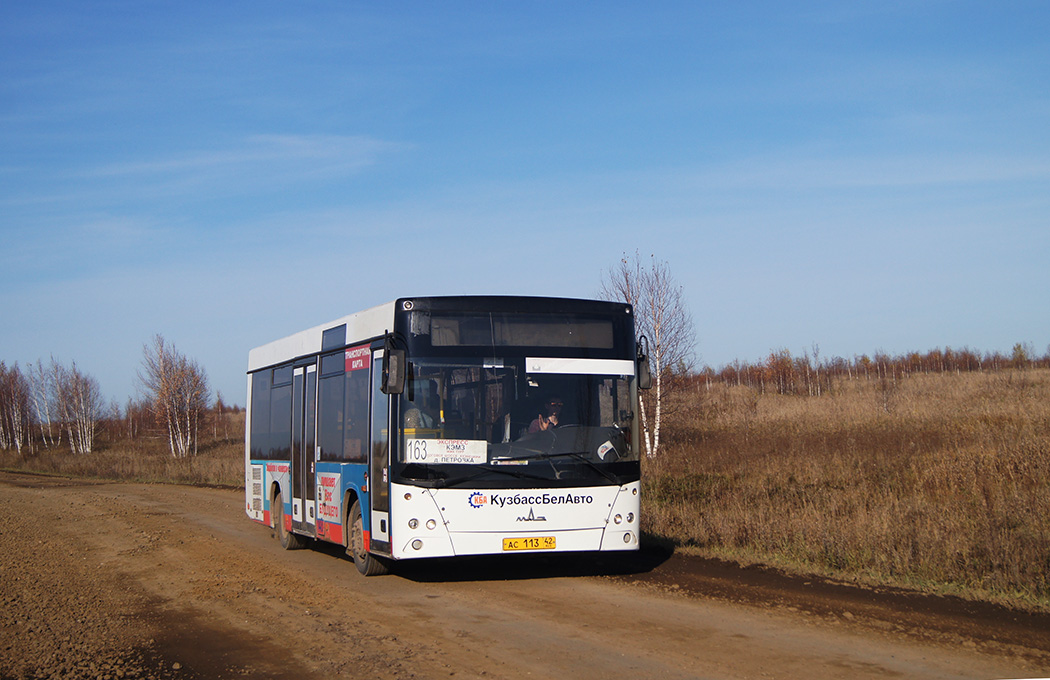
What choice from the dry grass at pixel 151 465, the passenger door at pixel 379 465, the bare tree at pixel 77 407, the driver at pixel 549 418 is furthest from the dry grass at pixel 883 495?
the bare tree at pixel 77 407

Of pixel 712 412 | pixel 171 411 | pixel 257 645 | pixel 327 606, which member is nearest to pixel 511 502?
pixel 327 606

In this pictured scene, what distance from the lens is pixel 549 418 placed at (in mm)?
10617

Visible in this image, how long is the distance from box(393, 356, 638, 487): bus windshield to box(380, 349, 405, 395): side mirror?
0.75ft

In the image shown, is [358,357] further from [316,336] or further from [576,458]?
[576,458]

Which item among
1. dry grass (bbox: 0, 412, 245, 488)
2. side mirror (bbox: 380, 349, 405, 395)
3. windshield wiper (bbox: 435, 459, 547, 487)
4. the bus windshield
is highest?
side mirror (bbox: 380, 349, 405, 395)

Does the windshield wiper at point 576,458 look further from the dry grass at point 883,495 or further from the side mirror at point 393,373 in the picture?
the dry grass at point 883,495

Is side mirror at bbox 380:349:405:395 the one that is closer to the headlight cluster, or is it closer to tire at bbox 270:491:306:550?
the headlight cluster

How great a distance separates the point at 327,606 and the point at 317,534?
4072mm

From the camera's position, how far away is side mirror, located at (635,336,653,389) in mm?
11180

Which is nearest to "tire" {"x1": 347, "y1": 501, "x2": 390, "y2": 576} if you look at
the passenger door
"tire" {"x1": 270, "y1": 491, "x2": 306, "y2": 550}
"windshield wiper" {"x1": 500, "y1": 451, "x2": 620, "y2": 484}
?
the passenger door

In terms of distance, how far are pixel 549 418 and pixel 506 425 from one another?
524 mm

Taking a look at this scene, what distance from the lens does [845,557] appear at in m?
11.8

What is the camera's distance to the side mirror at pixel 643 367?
36.7 ft

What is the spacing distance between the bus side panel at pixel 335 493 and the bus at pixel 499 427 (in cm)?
32
